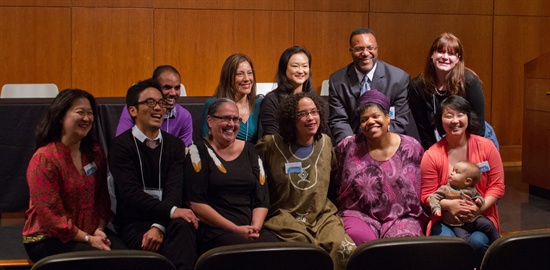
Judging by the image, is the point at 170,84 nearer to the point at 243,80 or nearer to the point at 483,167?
the point at 243,80

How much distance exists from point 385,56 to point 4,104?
4.27 meters

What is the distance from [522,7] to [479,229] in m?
5.16

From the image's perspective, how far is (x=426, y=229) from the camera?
11.8ft

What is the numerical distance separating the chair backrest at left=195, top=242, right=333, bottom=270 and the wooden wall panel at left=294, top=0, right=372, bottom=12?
18.3ft

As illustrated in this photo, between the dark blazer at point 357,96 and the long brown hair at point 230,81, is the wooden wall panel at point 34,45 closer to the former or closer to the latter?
the long brown hair at point 230,81

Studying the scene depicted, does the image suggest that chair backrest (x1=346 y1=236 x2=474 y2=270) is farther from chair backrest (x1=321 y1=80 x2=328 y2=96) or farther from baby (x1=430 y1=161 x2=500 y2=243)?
chair backrest (x1=321 y1=80 x2=328 y2=96)

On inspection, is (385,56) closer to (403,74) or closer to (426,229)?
(403,74)

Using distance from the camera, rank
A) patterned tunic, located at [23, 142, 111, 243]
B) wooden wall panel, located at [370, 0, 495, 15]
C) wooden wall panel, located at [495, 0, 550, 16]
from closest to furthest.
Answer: patterned tunic, located at [23, 142, 111, 243], wooden wall panel, located at [370, 0, 495, 15], wooden wall panel, located at [495, 0, 550, 16]

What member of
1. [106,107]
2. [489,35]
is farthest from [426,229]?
[489,35]

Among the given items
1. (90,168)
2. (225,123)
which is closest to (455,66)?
(225,123)

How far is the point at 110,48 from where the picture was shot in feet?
23.6

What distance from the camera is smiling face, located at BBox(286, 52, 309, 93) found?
4105mm

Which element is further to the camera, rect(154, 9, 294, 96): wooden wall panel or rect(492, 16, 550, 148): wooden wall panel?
rect(492, 16, 550, 148): wooden wall panel

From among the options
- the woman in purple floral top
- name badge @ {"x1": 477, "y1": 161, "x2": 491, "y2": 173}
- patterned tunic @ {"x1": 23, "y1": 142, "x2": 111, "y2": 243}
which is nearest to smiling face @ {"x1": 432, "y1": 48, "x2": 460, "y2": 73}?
the woman in purple floral top
